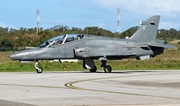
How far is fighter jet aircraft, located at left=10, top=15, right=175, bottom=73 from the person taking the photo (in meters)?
31.2

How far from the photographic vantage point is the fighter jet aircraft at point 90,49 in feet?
103

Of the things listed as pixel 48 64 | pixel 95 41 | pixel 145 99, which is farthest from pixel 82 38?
pixel 145 99

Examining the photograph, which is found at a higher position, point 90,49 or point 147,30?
point 147,30

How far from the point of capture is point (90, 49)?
3192 cm

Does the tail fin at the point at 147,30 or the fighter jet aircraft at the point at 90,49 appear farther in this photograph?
the tail fin at the point at 147,30

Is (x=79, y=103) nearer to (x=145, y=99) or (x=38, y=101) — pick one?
(x=38, y=101)

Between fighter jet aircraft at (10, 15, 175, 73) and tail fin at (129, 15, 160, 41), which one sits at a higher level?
tail fin at (129, 15, 160, 41)

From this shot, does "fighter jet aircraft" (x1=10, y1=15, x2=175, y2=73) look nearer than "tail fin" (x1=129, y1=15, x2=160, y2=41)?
Yes

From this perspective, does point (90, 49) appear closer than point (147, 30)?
Yes

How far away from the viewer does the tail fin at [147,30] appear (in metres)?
34.4

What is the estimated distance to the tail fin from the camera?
34.4m

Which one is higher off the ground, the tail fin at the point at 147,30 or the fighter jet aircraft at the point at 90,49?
the tail fin at the point at 147,30

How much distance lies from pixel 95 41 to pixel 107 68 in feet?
6.66

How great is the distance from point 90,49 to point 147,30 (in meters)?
5.21
